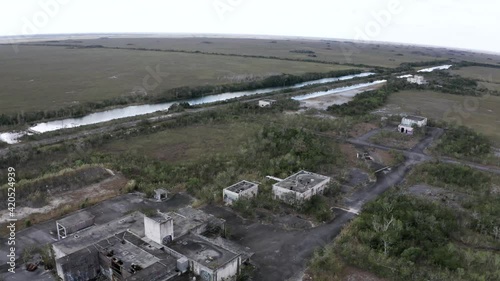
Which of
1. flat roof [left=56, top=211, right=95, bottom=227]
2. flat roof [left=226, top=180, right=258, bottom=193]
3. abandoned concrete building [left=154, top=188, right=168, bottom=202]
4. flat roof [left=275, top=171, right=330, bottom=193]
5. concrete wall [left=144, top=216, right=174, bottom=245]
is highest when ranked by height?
concrete wall [left=144, top=216, right=174, bottom=245]

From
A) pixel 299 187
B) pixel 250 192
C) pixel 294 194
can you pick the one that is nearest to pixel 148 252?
pixel 250 192

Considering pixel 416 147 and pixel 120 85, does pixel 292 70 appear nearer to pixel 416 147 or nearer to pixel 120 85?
pixel 120 85

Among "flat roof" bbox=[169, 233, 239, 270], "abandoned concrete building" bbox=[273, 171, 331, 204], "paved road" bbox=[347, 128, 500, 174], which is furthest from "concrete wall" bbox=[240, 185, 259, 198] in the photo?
"paved road" bbox=[347, 128, 500, 174]

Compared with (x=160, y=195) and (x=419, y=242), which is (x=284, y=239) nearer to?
(x=419, y=242)

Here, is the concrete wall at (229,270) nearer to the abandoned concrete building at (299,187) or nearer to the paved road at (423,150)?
the abandoned concrete building at (299,187)

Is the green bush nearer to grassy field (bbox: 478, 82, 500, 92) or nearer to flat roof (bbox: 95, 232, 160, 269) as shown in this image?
flat roof (bbox: 95, 232, 160, 269)

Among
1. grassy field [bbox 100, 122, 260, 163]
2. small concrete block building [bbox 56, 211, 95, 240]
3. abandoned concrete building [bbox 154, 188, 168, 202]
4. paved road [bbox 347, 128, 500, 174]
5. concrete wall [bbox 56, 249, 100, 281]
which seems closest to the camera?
concrete wall [bbox 56, 249, 100, 281]
